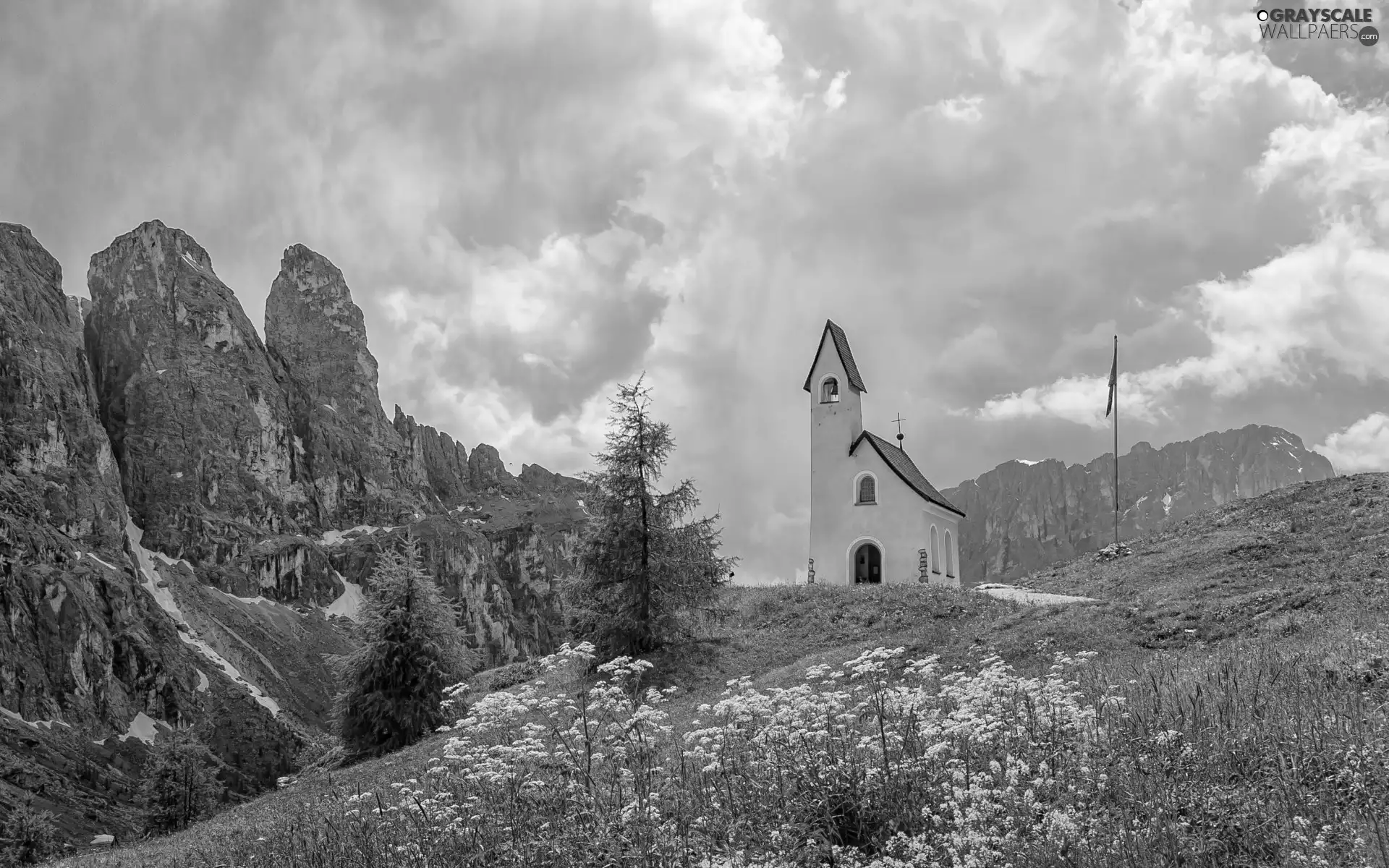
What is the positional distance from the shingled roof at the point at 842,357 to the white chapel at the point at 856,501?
0.05 meters

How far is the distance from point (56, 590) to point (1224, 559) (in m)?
226

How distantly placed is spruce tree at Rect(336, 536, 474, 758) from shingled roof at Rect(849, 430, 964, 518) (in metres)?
21.8

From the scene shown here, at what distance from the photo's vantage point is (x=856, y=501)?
144ft

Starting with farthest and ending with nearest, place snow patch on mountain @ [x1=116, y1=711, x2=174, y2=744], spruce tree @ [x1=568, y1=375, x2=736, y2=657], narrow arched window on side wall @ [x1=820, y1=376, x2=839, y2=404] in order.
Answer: snow patch on mountain @ [x1=116, y1=711, x2=174, y2=744], narrow arched window on side wall @ [x1=820, y1=376, x2=839, y2=404], spruce tree @ [x1=568, y1=375, x2=736, y2=657]

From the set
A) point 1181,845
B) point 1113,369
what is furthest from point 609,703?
point 1113,369

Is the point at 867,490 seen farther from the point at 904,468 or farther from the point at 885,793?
the point at 885,793

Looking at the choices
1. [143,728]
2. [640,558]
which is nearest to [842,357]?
[640,558]

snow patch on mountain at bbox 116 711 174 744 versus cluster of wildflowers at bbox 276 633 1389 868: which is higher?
cluster of wildflowers at bbox 276 633 1389 868

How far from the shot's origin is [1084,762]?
7223 mm

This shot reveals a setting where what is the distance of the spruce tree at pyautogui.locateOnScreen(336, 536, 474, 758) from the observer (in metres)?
30.4

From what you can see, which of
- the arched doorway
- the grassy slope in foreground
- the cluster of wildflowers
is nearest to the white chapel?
the arched doorway

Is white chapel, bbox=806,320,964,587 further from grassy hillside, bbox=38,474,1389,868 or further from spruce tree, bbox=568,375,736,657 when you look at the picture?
grassy hillside, bbox=38,474,1389,868

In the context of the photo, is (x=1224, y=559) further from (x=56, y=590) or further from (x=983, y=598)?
(x=56, y=590)

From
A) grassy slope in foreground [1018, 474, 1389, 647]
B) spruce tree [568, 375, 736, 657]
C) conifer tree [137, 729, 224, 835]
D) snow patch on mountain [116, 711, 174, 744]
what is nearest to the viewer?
grassy slope in foreground [1018, 474, 1389, 647]
